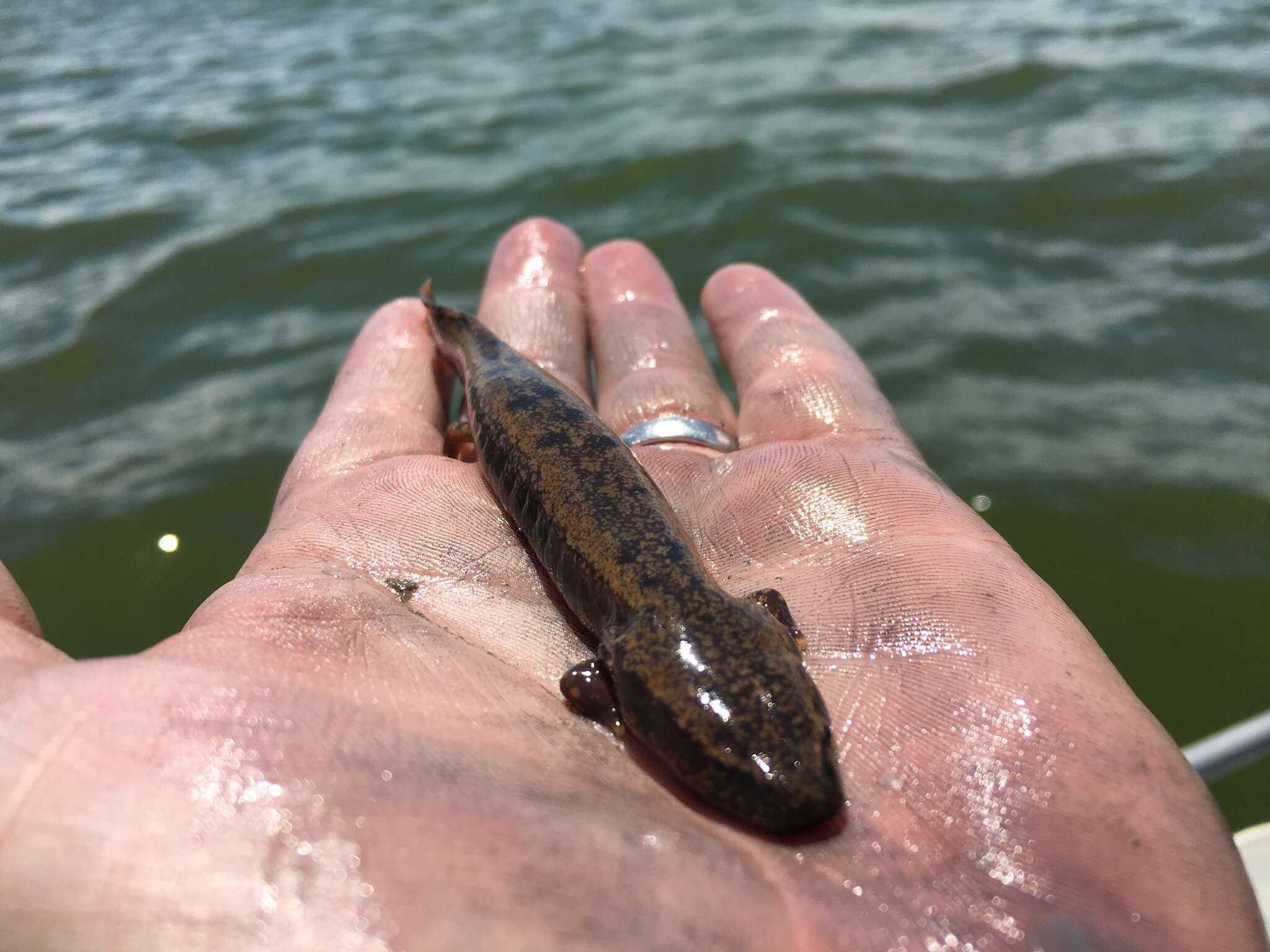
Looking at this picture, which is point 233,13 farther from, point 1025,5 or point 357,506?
point 357,506

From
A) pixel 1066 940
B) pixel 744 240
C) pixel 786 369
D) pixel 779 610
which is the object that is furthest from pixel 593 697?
pixel 744 240

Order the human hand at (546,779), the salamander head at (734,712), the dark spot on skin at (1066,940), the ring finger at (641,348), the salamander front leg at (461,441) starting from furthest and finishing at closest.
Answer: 1. the ring finger at (641,348)
2. the salamander front leg at (461,441)
3. the salamander head at (734,712)
4. the dark spot on skin at (1066,940)
5. the human hand at (546,779)

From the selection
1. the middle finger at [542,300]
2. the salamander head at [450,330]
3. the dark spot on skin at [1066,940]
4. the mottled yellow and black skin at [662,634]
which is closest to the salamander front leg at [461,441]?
the salamander head at [450,330]

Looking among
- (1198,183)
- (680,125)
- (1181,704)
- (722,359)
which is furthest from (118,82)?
(1181,704)

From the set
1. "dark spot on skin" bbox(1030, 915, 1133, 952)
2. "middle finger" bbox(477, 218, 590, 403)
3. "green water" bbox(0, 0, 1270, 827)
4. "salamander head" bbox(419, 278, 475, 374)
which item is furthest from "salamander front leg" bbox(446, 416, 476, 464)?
"dark spot on skin" bbox(1030, 915, 1133, 952)

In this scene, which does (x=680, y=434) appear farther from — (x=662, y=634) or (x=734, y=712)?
(x=734, y=712)

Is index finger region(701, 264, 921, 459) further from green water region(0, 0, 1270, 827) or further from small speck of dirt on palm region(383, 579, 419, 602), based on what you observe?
small speck of dirt on palm region(383, 579, 419, 602)

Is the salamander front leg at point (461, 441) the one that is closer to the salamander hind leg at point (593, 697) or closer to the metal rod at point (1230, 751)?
the salamander hind leg at point (593, 697)
